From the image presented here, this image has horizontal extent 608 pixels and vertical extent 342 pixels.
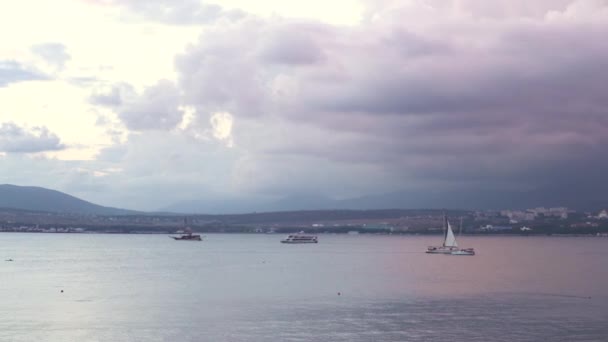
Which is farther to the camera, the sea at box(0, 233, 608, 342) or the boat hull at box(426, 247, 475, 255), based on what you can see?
the boat hull at box(426, 247, 475, 255)

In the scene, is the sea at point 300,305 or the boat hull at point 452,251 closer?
the sea at point 300,305

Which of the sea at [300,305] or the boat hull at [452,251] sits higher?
the boat hull at [452,251]

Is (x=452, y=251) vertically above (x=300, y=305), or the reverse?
(x=452, y=251)

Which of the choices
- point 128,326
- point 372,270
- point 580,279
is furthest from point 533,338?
point 372,270

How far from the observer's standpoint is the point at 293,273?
120 metres

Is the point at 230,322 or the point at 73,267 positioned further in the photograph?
the point at 73,267

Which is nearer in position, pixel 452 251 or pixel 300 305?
pixel 300 305

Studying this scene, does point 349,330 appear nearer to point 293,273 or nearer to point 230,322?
point 230,322

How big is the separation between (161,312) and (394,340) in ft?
81.4

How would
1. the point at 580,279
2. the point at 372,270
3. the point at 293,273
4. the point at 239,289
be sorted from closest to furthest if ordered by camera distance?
the point at 239,289, the point at 580,279, the point at 293,273, the point at 372,270

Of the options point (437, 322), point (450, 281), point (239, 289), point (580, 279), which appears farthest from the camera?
point (580, 279)

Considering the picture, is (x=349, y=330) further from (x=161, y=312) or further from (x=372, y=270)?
(x=372, y=270)

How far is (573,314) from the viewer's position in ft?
227

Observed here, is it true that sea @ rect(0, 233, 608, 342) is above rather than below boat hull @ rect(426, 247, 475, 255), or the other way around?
below
